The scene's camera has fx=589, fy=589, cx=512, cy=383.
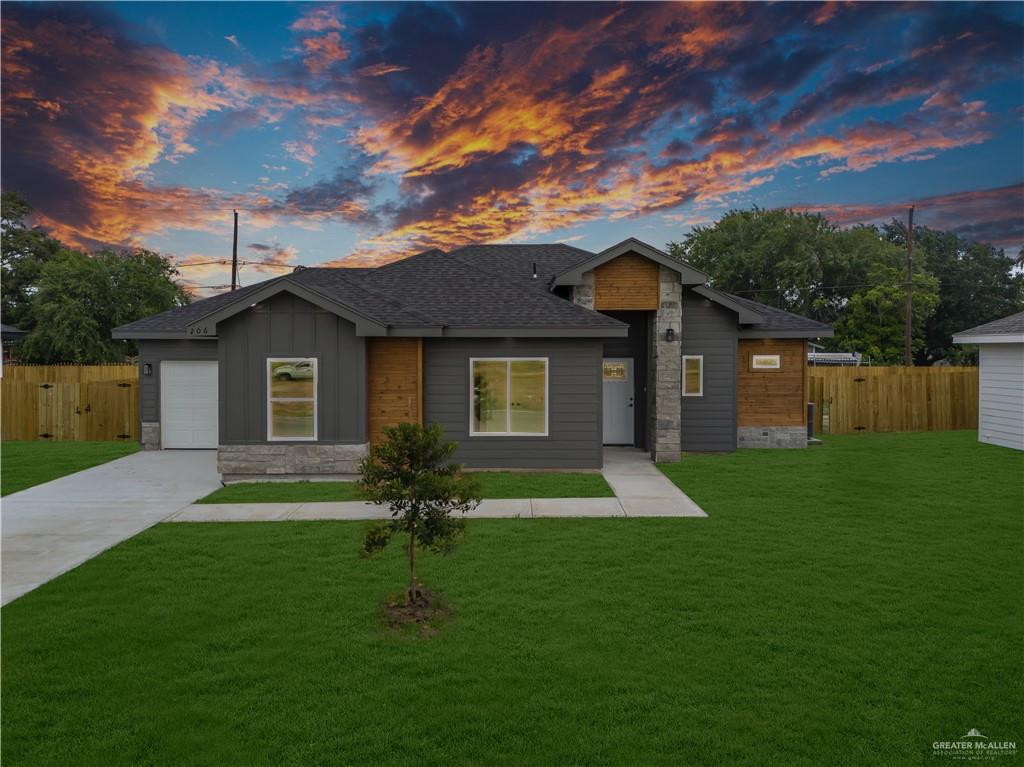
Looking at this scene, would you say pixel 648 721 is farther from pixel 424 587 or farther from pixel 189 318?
pixel 189 318

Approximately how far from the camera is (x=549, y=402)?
12422mm

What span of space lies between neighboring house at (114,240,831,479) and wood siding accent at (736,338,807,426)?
1.11 feet

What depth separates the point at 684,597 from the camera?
568cm

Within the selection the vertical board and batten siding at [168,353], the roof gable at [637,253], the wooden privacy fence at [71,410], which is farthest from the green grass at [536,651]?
the wooden privacy fence at [71,410]

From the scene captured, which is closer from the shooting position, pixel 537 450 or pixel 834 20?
pixel 537 450

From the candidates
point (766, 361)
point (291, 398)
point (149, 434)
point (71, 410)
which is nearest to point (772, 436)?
point (766, 361)

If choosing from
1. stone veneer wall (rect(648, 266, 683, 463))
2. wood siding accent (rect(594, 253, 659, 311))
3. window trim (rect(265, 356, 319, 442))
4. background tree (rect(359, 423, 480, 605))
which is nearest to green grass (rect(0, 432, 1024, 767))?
background tree (rect(359, 423, 480, 605))

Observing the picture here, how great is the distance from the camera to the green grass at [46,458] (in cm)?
1190

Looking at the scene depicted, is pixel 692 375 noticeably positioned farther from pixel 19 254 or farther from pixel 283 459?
pixel 19 254

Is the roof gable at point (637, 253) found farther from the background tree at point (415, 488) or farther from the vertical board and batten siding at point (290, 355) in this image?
the background tree at point (415, 488)

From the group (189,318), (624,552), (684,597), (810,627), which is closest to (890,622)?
(810,627)

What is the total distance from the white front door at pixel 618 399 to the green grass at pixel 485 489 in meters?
4.17

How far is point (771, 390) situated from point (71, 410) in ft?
66.6

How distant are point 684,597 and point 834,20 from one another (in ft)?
57.8
